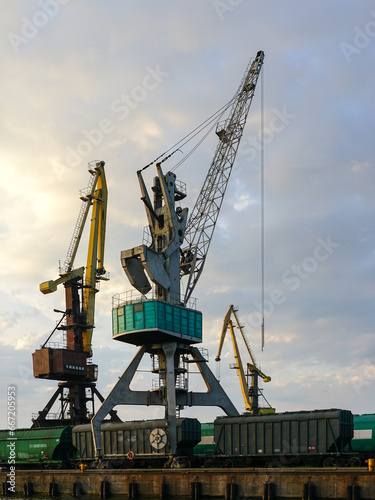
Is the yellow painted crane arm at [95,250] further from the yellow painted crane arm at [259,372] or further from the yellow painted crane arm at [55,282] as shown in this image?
the yellow painted crane arm at [259,372]

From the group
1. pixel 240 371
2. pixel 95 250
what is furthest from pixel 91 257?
pixel 240 371

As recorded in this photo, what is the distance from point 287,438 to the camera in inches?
1967

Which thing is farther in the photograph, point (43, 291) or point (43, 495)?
point (43, 291)

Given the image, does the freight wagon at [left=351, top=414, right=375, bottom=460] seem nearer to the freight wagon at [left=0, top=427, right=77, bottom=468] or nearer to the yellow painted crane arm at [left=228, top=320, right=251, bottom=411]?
the freight wagon at [left=0, top=427, right=77, bottom=468]

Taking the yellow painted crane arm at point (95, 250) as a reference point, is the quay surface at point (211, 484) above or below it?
below

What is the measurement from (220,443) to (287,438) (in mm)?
7416

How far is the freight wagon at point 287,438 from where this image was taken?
1871 inches

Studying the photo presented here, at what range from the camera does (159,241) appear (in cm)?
6875

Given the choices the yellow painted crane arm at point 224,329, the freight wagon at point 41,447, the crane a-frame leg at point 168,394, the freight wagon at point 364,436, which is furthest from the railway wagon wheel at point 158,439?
the yellow painted crane arm at point 224,329

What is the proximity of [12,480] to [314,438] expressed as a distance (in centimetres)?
3065

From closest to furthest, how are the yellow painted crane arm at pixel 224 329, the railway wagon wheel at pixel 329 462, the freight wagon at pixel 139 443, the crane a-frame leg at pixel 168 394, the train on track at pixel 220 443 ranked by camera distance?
the railway wagon wheel at pixel 329 462 < the train on track at pixel 220 443 < the freight wagon at pixel 139 443 < the crane a-frame leg at pixel 168 394 < the yellow painted crane arm at pixel 224 329

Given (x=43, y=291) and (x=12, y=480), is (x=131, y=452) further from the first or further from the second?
(x=43, y=291)

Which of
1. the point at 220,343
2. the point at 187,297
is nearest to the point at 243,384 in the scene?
the point at 220,343

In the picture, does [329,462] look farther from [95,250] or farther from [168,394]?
[95,250]
